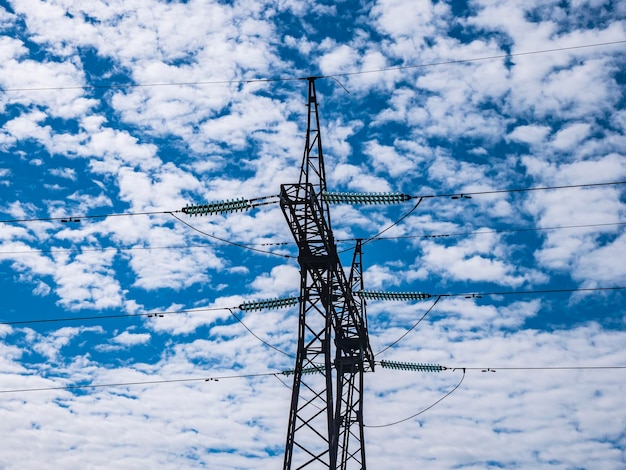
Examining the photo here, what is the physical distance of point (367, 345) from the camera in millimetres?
32750

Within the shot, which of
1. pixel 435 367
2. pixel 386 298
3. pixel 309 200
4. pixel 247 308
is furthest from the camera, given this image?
pixel 435 367

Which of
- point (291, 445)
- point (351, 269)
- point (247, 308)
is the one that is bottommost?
point (291, 445)

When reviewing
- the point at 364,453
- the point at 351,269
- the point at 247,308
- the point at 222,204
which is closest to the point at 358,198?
the point at 222,204

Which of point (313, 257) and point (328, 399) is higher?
point (313, 257)

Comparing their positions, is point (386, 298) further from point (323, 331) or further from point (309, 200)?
point (309, 200)

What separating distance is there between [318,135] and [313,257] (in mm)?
4002

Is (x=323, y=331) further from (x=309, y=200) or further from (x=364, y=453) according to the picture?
(x=364, y=453)

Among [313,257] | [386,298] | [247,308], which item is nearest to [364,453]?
[386,298]

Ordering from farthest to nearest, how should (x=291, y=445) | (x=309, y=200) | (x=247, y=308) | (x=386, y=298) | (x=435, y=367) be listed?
1. (x=435, y=367)
2. (x=386, y=298)
3. (x=247, y=308)
4. (x=291, y=445)
5. (x=309, y=200)

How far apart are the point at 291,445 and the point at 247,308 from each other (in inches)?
258

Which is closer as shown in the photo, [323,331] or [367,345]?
[323,331]

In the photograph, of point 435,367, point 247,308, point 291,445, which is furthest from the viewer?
point 435,367

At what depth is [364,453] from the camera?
32.5m

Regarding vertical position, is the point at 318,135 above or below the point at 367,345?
above
